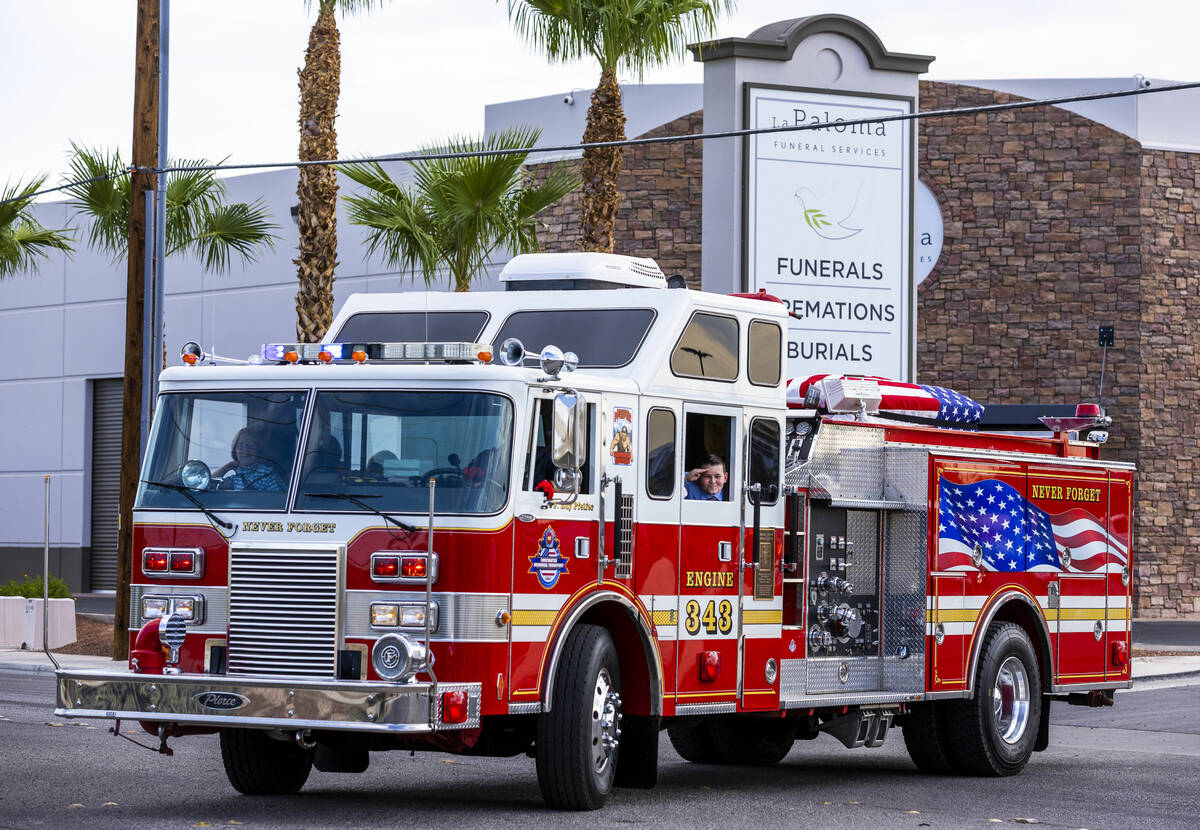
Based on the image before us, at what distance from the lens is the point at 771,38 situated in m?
25.6

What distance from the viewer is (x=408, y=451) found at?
10.3 meters

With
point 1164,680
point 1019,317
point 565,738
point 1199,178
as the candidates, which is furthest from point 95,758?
point 1199,178

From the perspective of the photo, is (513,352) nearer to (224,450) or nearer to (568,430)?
(568,430)

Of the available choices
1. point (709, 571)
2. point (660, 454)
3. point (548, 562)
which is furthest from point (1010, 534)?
point (548, 562)

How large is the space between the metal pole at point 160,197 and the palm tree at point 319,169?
1.62 metres

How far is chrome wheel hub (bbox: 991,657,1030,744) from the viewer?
1397 cm

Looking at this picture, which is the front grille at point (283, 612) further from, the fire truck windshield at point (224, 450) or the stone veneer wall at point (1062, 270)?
the stone veneer wall at point (1062, 270)

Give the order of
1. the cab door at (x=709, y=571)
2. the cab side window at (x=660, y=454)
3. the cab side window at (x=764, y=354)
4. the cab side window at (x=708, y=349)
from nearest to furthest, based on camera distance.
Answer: the cab side window at (x=660, y=454) < the cab door at (x=709, y=571) < the cab side window at (x=708, y=349) < the cab side window at (x=764, y=354)

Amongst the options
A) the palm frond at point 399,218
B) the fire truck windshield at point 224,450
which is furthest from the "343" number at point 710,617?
the palm frond at point 399,218

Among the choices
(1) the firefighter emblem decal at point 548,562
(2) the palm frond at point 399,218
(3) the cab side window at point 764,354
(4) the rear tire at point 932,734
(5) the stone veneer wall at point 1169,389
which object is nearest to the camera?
A: (1) the firefighter emblem decal at point 548,562

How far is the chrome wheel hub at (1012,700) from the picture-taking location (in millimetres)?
13969

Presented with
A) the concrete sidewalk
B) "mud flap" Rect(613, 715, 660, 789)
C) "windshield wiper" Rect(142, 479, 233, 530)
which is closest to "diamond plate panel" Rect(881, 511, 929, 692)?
"mud flap" Rect(613, 715, 660, 789)

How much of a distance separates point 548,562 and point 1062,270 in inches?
920

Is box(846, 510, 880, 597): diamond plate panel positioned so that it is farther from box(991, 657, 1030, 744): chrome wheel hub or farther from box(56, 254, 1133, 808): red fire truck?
box(991, 657, 1030, 744): chrome wheel hub
